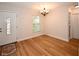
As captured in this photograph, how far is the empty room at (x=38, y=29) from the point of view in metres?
1.59

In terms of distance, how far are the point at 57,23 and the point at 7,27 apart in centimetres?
111

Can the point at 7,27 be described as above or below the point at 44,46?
above

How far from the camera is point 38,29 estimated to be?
1.83 meters

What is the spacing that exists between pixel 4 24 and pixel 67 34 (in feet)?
4.36

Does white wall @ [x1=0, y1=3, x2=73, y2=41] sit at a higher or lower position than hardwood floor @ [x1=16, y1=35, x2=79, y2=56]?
higher

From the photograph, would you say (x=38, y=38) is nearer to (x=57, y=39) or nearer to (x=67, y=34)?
(x=57, y=39)

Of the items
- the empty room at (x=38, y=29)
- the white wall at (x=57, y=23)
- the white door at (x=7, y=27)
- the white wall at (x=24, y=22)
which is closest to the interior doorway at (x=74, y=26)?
the empty room at (x=38, y=29)

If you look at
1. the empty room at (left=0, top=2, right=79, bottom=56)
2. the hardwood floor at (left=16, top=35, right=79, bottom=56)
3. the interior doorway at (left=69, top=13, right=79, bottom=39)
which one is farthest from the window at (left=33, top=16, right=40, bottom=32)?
the interior doorway at (left=69, top=13, right=79, bottom=39)

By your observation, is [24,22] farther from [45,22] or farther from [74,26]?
[74,26]

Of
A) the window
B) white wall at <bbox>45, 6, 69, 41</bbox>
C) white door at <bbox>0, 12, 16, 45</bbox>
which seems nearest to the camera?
white door at <bbox>0, 12, 16, 45</bbox>

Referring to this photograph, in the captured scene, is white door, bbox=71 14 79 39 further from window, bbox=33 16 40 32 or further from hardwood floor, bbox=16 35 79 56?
window, bbox=33 16 40 32

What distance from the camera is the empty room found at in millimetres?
1590

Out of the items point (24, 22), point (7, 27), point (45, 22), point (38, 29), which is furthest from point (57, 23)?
point (7, 27)

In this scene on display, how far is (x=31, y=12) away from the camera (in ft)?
5.85
